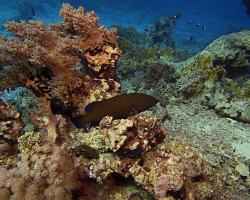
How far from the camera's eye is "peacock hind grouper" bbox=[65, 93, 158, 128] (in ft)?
13.4

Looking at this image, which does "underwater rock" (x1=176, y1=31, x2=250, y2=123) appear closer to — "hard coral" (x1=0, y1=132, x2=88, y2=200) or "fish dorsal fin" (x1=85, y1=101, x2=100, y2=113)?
"fish dorsal fin" (x1=85, y1=101, x2=100, y2=113)

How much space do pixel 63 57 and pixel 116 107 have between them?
0.99 m

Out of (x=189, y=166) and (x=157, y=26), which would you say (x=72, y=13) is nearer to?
(x=189, y=166)

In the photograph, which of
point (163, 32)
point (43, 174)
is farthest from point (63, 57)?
point (163, 32)

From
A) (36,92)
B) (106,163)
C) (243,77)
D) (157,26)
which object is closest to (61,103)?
(36,92)

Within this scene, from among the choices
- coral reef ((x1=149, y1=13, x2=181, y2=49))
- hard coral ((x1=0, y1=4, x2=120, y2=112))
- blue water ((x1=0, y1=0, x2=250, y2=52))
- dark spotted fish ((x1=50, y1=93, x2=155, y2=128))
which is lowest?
dark spotted fish ((x1=50, y1=93, x2=155, y2=128))

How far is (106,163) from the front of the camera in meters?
3.59

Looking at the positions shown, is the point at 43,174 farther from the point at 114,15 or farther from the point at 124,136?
the point at 114,15

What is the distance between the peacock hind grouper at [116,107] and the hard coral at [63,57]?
0.30 metres

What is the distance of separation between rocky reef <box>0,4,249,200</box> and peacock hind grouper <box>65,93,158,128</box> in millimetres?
117

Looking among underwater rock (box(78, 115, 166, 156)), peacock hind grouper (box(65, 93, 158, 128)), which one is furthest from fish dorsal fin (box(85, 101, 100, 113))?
underwater rock (box(78, 115, 166, 156))

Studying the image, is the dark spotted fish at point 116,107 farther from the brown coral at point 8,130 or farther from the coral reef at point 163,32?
the coral reef at point 163,32

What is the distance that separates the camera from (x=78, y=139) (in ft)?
13.1

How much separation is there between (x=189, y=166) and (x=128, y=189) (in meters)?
0.74
